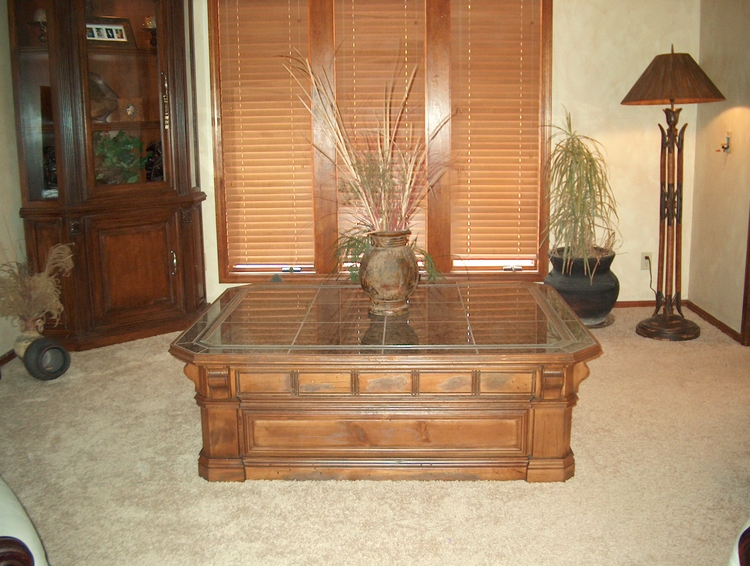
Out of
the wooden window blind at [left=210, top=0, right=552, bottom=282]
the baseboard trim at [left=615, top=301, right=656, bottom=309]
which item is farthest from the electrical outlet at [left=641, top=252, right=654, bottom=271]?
the wooden window blind at [left=210, top=0, right=552, bottom=282]

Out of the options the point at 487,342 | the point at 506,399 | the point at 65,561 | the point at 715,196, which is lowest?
the point at 65,561

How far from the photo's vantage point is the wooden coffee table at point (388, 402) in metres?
2.75

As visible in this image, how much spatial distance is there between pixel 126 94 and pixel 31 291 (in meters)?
1.32

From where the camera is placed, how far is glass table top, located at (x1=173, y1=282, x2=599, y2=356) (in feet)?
9.18

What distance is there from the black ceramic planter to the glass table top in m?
1.16

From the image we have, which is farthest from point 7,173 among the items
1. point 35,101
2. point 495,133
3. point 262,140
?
point 495,133

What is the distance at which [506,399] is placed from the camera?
2.78 m

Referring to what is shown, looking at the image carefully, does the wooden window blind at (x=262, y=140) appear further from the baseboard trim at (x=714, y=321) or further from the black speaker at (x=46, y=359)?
the baseboard trim at (x=714, y=321)

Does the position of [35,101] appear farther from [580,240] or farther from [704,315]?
[704,315]

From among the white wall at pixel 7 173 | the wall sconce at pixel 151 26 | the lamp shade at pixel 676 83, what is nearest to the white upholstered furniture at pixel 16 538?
the white wall at pixel 7 173

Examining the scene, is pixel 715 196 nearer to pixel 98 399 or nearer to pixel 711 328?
pixel 711 328

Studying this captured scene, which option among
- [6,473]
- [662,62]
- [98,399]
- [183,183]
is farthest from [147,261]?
[662,62]

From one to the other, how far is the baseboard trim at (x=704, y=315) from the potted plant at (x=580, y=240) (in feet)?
1.77

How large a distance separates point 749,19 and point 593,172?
1.13 meters
